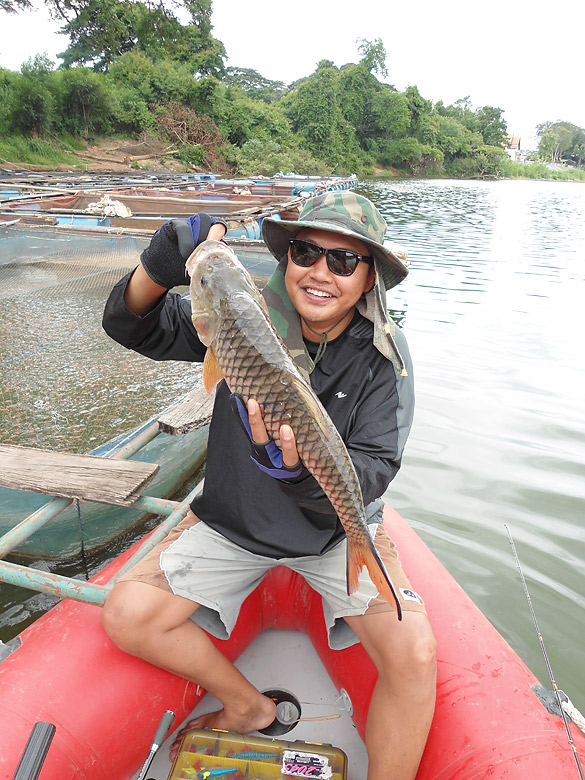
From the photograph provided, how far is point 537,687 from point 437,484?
2.72m

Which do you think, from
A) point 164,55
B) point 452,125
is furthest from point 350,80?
point 164,55

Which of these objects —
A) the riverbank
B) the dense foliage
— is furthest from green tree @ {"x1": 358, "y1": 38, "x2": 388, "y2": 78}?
the riverbank

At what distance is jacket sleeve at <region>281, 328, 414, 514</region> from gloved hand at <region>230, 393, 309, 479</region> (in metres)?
0.06

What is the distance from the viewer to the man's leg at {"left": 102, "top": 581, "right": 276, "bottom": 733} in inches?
77.5

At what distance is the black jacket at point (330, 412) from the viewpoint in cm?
218

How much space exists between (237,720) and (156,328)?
180 cm

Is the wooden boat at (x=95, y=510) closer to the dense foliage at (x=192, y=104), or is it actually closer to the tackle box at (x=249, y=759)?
the tackle box at (x=249, y=759)

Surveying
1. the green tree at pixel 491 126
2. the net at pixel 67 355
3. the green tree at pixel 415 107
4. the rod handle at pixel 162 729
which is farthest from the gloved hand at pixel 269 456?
the green tree at pixel 491 126

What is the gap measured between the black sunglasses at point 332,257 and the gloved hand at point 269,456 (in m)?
0.73

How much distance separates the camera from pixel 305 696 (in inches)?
97.7

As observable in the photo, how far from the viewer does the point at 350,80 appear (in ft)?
218

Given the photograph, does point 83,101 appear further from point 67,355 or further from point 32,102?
point 67,355

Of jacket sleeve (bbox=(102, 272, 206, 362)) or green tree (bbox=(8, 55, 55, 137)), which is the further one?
green tree (bbox=(8, 55, 55, 137))

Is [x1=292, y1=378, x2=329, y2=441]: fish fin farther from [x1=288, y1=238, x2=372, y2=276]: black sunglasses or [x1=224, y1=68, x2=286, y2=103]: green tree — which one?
[x1=224, y1=68, x2=286, y2=103]: green tree
